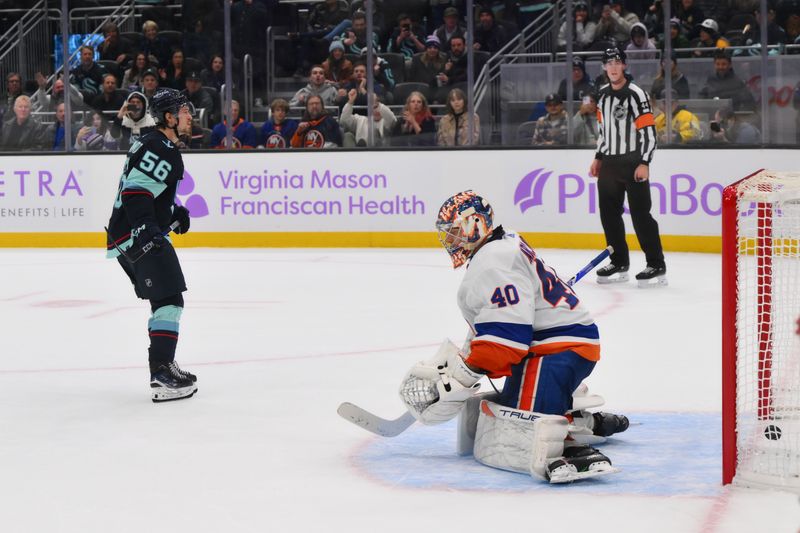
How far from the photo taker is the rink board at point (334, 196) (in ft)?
34.6

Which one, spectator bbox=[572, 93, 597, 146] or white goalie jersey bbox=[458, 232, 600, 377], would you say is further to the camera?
spectator bbox=[572, 93, 597, 146]

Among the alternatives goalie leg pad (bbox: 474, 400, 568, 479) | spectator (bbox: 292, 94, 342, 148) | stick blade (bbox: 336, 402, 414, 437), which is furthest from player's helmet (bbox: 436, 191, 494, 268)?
spectator (bbox: 292, 94, 342, 148)

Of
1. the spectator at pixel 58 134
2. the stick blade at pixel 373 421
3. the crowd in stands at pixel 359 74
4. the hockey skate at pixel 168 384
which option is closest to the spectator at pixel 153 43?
the crowd in stands at pixel 359 74

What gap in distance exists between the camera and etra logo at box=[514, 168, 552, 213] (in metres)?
10.7

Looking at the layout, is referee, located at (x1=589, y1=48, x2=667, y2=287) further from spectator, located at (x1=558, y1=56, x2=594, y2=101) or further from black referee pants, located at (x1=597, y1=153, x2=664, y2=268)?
spectator, located at (x1=558, y1=56, x2=594, y2=101)

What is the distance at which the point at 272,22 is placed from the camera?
38.6 ft

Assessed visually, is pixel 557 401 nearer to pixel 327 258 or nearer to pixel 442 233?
pixel 442 233

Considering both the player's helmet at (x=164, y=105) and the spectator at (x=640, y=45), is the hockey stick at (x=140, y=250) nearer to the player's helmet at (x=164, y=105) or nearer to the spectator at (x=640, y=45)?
the player's helmet at (x=164, y=105)

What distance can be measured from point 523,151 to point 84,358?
5.70 metres

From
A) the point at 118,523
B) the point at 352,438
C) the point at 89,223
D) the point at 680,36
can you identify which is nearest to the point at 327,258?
the point at 89,223

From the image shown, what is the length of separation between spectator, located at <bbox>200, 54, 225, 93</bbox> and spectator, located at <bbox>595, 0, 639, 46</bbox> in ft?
10.8

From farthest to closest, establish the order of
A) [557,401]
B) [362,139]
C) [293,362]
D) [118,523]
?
[362,139] < [293,362] < [557,401] < [118,523]

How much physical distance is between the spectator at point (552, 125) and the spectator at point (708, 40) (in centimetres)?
117

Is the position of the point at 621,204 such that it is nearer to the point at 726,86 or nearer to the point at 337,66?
the point at 726,86
